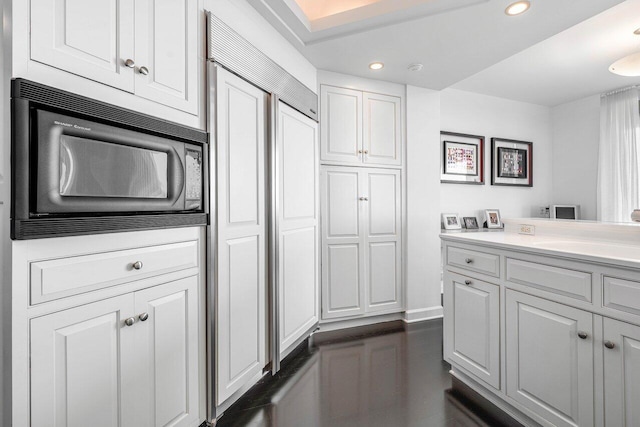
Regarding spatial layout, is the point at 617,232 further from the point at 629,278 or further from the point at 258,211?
the point at 258,211

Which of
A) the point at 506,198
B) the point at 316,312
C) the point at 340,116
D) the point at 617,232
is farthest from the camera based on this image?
the point at 506,198

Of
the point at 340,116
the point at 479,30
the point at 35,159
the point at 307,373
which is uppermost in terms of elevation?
the point at 479,30

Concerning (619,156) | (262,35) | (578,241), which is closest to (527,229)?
(578,241)

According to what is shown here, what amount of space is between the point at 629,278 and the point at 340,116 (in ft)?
7.45

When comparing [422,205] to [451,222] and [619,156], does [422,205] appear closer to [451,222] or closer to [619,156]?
[451,222]

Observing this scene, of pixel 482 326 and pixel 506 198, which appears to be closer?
pixel 482 326

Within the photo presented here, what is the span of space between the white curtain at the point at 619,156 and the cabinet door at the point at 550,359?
340 centimetres

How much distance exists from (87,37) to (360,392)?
217 cm

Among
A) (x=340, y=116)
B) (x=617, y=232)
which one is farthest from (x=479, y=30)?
(x=617, y=232)

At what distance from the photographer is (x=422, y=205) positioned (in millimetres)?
3184

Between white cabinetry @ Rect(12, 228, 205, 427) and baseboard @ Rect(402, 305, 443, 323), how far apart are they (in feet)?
7.05

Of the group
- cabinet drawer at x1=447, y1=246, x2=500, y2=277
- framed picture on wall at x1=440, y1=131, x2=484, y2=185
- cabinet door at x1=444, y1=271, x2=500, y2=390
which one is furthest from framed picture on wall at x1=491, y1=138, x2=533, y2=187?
cabinet door at x1=444, y1=271, x2=500, y2=390

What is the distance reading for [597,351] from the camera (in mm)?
1250

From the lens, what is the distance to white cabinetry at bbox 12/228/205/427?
0.90m
